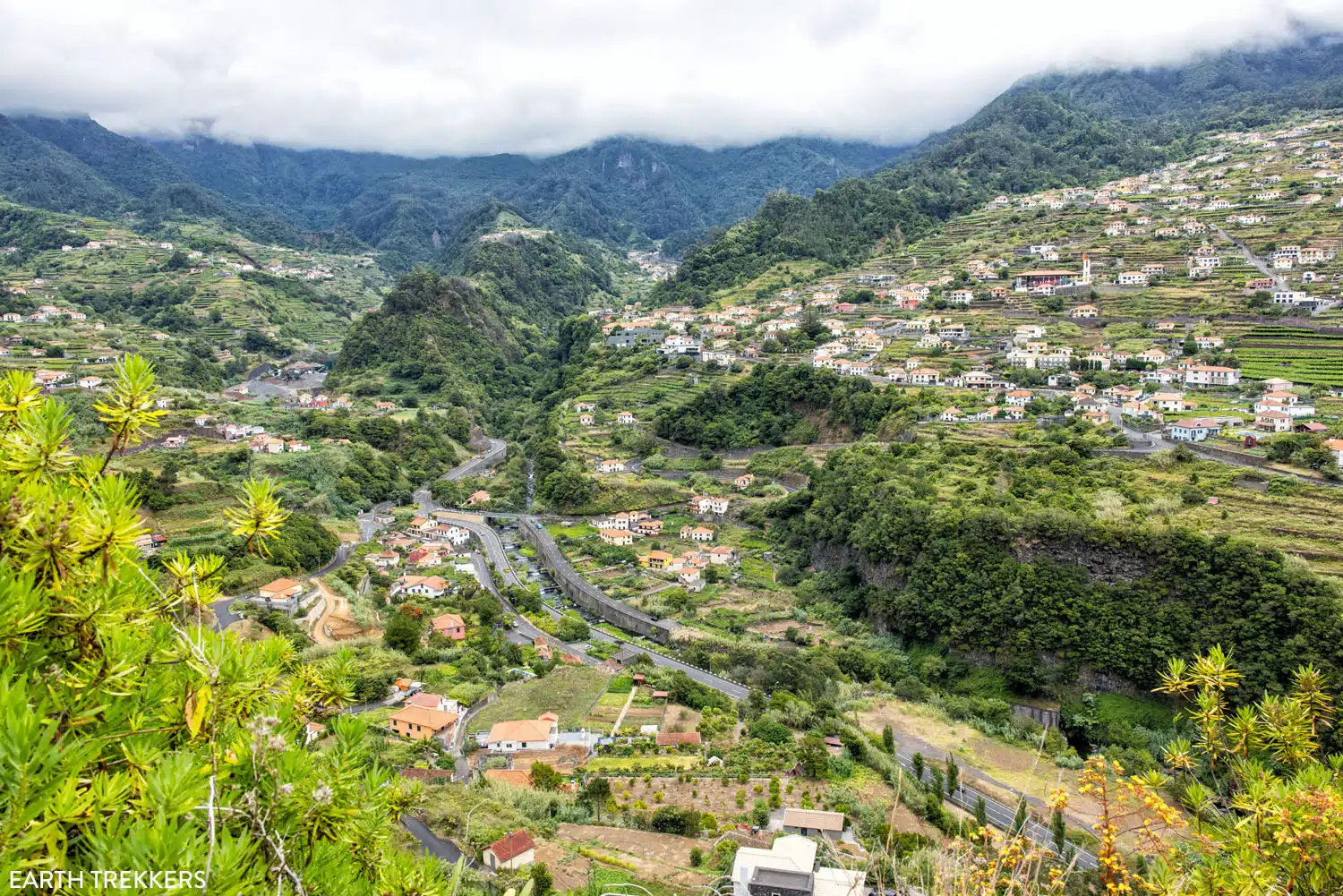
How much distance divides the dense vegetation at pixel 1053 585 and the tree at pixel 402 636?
47.7 feet

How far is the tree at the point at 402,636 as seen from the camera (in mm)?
23859

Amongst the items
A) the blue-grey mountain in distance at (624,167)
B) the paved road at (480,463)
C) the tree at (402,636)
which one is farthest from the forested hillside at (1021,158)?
the tree at (402,636)

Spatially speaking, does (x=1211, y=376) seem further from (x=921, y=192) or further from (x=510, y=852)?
(x=921, y=192)

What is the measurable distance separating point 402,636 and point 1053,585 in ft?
64.9

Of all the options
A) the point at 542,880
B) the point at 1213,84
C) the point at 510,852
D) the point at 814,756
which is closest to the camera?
the point at 542,880

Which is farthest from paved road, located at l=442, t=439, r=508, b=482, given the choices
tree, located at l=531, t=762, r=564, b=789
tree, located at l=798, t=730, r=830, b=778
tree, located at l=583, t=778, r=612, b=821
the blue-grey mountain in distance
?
the blue-grey mountain in distance

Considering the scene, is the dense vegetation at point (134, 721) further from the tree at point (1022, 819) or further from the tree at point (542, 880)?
the tree at point (542, 880)

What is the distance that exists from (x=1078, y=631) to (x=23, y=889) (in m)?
24.8

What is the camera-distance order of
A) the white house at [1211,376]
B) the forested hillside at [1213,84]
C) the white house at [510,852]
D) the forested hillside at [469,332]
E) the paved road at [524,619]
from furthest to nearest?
the forested hillside at [1213,84], the forested hillside at [469,332], the white house at [1211,376], the paved road at [524,619], the white house at [510,852]

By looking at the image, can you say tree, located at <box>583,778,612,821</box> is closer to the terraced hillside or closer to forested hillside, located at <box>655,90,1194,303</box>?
the terraced hillside

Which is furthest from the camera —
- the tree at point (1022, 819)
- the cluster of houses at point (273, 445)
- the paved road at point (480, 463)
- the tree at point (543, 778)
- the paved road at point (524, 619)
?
the paved road at point (480, 463)

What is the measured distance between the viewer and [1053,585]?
2348 cm

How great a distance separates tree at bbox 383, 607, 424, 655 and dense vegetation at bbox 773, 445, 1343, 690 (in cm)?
1454

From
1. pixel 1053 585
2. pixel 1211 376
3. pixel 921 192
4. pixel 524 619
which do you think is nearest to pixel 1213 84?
pixel 921 192
